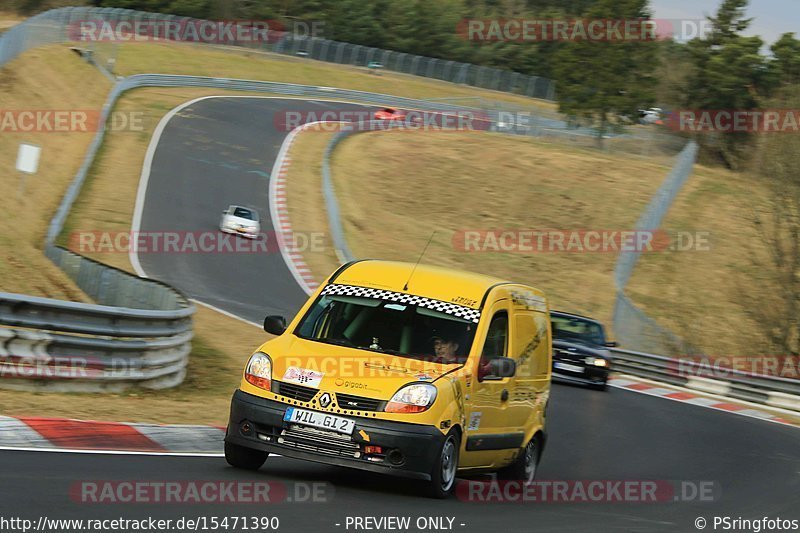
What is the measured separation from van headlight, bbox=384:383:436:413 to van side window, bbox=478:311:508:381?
34.5 inches

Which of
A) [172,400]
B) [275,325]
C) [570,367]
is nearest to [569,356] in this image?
[570,367]

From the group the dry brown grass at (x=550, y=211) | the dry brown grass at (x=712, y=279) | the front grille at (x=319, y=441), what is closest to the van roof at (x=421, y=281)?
the front grille at (x=319, y=441)

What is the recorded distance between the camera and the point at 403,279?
9938mm

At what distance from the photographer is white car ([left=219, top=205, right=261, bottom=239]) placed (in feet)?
113

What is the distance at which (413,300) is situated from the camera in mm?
9742

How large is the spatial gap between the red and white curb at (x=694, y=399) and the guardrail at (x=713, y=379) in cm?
36

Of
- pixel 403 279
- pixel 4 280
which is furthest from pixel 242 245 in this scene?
pixel 403 279

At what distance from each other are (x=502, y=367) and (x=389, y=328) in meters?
0.98

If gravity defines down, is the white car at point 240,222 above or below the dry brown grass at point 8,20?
below

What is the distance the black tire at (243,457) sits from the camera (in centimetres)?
902

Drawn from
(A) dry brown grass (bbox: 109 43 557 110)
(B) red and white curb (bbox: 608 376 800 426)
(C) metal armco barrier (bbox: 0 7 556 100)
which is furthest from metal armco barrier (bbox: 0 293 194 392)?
(C) metal armco barrier (bbox: 0 7 556 100)

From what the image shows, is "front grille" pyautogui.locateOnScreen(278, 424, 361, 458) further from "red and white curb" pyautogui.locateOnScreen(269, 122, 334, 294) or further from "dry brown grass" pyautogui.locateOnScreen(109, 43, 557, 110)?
"dry brown grass" pyautogui.locateOnScreen(109, 43, 557, 110)

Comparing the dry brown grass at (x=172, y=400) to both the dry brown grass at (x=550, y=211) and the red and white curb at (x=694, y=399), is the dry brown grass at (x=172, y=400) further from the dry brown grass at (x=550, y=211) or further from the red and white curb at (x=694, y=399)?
the dry brown grass at (x=550, y=211)

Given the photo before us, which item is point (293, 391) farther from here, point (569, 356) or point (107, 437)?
point (569, 356)
